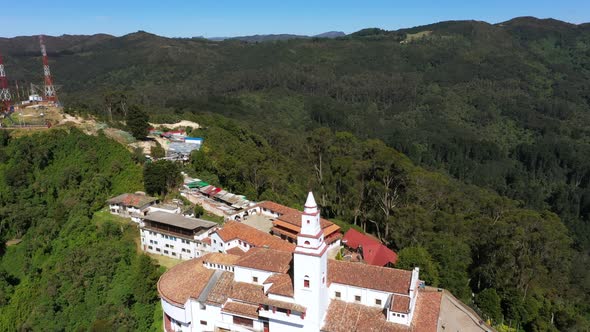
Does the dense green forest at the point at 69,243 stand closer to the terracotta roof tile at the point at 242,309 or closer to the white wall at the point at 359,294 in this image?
the terracotta roof tile at the point at 242,309

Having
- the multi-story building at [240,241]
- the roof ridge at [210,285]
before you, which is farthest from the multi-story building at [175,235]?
the roof ridge at [210,285]

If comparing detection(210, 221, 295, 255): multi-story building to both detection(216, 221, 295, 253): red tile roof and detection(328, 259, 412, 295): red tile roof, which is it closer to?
detection(216, 221, 295, 253): red tile roof

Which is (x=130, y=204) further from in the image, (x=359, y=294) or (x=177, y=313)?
(x=359, y=294)

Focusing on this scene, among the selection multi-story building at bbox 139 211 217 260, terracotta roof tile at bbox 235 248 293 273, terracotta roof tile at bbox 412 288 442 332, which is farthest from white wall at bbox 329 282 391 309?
multi-story building at bbox 139 211 217 260

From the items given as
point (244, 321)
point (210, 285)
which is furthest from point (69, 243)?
point (244, 321)

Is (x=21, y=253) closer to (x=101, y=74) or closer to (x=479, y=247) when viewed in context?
(x=479, y=247)
